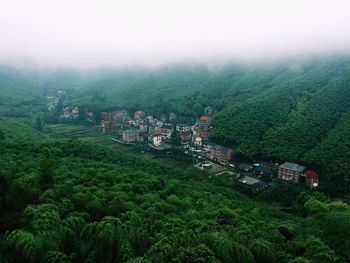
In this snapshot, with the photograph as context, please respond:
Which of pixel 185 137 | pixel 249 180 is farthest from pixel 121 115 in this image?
pixel 249 180

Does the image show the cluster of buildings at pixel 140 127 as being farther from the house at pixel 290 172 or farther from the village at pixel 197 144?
the house at pixel 290 172

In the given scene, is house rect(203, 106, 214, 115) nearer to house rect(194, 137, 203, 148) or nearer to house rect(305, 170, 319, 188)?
house rect(194, 137, 203, 148)

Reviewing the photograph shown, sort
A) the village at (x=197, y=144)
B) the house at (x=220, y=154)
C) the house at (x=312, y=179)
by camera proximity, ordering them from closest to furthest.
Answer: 1. the house at (x=312, y=179)
2. the village at (x=197, y=144)
3. the house at (x=220, y=154)

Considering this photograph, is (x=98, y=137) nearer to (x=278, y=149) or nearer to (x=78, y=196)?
(x=278, y=149)

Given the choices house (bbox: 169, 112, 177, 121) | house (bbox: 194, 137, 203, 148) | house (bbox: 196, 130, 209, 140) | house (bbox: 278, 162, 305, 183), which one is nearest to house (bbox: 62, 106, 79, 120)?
house (bbox: 169, 112, 177, 121)

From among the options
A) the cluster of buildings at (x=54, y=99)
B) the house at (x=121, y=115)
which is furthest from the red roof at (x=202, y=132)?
the cluster of buildings at (x=54, y=99)

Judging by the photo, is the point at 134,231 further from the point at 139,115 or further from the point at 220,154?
the point at 139,115

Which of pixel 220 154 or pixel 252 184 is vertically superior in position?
pixel 220 154

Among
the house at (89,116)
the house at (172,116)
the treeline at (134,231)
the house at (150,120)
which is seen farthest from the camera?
the house at (89,116)
